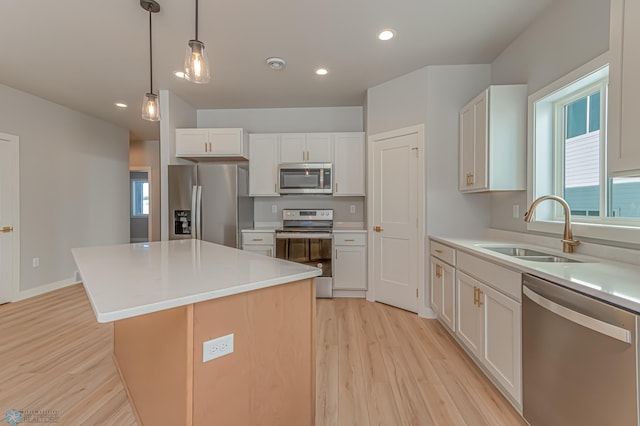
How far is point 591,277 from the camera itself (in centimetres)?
126

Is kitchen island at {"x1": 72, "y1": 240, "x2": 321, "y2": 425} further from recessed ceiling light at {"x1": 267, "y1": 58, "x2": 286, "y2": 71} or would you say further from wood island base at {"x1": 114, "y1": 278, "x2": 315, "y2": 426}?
recessed ceiling light at {"x1": 267, "y1": 58, "x2": 286, "y2": 71}

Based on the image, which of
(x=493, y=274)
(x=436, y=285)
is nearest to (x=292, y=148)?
(x=436, y=285)

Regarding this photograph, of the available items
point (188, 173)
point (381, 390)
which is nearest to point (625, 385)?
point (381, 390)

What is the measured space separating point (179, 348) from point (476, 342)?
191 cm

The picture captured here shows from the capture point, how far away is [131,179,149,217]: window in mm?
7414

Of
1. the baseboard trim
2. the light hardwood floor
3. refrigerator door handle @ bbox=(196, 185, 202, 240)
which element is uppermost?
refrigerator door handle @ bbox=(196, 185, 202, 240)

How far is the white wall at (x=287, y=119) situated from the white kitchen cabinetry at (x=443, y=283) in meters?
2.29

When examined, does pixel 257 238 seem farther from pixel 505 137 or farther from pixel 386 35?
pixel 505 137

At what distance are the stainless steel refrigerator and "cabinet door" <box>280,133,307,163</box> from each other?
699 millimetres

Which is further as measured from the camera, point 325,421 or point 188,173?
point 188,173

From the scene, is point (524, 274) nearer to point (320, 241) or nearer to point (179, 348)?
point (179, 348)

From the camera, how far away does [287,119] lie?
14.3ft

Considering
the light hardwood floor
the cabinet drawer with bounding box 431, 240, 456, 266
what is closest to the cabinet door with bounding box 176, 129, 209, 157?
the light hardwood floor

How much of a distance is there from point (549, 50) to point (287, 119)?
3.12 m
